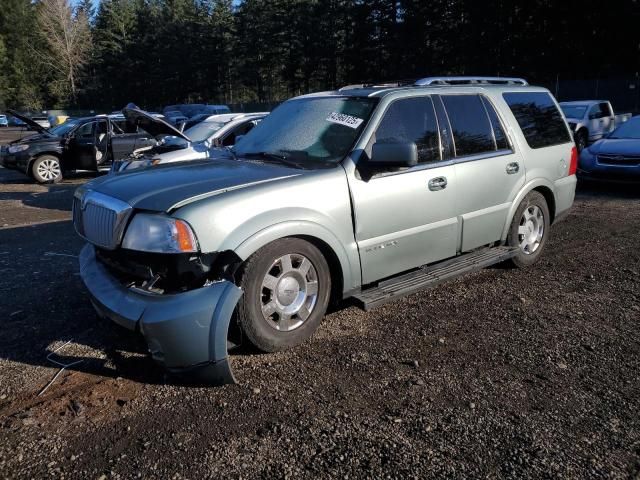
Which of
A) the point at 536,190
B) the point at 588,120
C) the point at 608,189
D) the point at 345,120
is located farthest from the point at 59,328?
the point at 588,120

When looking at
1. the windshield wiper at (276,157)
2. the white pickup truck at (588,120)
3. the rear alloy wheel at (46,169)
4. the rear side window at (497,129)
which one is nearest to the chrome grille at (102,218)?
the windshield wiper at (276,157)

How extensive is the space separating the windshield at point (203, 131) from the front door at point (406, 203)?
660 cm

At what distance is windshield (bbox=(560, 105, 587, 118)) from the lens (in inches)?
661

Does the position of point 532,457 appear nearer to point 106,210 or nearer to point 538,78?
point 106,210

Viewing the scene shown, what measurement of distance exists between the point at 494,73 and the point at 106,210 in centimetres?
4124

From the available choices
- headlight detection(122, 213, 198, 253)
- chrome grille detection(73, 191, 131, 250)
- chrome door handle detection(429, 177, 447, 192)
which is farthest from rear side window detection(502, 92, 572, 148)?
chrome grille detection(73, 191, 131, 250)

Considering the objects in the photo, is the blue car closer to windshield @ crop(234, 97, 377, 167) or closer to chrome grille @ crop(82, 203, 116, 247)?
windshield @ crop(234, 97, 377, 167)

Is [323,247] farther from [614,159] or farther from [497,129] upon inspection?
[614,159]

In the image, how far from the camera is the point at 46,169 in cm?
1333

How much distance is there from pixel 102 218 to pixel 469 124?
10.6 ft

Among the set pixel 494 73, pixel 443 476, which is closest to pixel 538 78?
pixel 494 73

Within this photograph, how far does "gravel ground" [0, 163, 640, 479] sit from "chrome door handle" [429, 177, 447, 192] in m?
1.03

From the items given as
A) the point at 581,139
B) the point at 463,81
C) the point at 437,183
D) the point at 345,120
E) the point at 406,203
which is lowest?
the point at 581,139

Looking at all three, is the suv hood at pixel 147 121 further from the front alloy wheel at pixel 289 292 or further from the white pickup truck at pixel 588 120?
the white pickup truck at pixel 588 120
